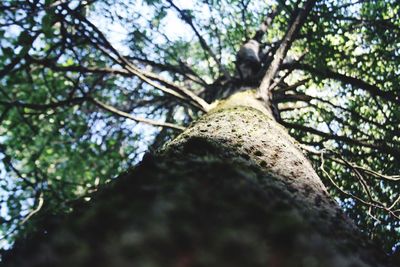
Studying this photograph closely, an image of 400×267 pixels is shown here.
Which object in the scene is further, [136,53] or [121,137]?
[121,137]

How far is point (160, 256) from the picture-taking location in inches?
20.2

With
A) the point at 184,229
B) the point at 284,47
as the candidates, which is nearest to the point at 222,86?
the point at 284,47

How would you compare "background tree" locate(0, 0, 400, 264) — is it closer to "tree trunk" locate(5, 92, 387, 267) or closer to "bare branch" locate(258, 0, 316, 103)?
"bare branch" locate(258, 0, 316, 103)

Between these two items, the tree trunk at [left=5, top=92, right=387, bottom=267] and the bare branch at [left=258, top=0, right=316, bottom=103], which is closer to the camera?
the tree trunk at [left=5, top=92, right=387, bottom=267]

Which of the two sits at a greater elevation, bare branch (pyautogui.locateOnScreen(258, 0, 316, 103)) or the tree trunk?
bare branch (pyautogui.locateOnScreen(258, 0, 316, 103))

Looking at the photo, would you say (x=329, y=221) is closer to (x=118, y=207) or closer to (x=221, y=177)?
(x=221, y=177)

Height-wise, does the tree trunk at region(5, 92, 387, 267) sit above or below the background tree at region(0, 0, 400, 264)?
below

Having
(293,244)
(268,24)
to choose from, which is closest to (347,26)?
(268,24)

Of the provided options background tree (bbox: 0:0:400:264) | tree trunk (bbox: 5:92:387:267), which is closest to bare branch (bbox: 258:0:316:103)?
background tree (bbox: 0:0:400:264)

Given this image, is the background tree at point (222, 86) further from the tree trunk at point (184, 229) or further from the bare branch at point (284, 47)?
the tree trunk at point (184, 229)

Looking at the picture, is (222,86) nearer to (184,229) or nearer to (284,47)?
(284,47)

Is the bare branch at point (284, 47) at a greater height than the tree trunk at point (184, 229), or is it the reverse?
the bare branch at point (284, 47)

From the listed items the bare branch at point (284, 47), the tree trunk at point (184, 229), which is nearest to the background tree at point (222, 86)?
the bare branch at point (284, 47)

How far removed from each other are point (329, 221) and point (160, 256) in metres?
0.83
